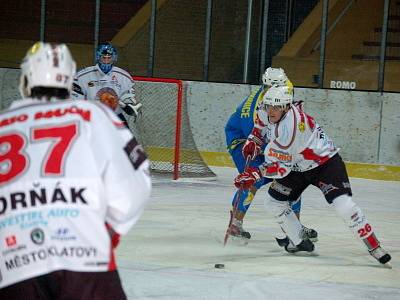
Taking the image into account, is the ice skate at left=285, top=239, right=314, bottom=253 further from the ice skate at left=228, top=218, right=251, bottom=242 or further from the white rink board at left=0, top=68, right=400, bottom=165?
the white rink board at left=0, top=68, right=400, bottom=165

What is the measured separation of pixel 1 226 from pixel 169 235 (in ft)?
13.6

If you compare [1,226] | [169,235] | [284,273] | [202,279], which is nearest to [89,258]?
[1,226]

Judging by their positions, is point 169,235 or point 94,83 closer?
point 169,235

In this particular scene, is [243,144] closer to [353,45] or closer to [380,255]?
[380,255]

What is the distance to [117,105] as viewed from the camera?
817cm

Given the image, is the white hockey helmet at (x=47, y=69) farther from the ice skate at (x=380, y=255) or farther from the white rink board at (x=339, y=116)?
the white rink board at (x=339, y=116)

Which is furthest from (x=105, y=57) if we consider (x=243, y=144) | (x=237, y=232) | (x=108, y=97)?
(x=237, y=232)

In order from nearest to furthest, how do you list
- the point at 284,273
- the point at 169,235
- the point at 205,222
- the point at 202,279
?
the point at 202,279, the point at 284,273, the point at 169,235, the point at 205,222

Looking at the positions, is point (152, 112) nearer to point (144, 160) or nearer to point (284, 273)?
point (284, 273)

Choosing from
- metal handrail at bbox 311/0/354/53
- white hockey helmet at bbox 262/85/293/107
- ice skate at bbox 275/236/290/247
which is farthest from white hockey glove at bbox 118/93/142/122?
metal handrail at bbox 311/0/354/53

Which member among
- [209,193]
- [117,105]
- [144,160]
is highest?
[144,160]

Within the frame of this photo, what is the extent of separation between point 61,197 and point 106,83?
20.1 ft

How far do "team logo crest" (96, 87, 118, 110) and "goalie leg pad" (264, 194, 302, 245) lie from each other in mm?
2560

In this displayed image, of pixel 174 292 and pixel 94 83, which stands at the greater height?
pixel 94 83
